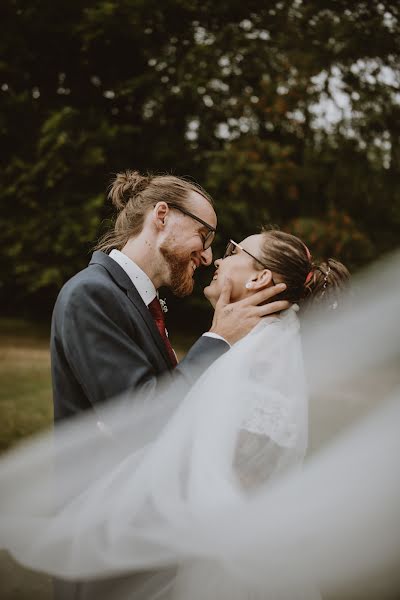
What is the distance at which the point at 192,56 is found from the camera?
30.6ft

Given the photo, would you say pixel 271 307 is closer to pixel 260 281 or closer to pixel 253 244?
pixel 260 281

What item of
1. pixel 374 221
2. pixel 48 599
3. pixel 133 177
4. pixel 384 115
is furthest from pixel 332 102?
pixel 48 599

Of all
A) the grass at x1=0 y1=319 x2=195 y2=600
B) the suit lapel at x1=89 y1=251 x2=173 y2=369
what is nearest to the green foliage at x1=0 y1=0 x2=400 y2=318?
the grass at x1=0 y1=319 x2=195 y2=600

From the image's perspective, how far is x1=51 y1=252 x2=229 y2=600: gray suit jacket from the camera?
192cm

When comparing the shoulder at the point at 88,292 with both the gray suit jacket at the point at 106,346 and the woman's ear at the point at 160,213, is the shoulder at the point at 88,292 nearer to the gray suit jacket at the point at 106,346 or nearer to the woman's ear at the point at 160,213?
the gray suit jacket at the point at 106,346

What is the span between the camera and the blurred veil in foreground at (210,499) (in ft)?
5.94

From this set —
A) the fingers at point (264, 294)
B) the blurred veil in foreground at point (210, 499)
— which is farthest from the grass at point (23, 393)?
the fingers at point (264, 294)

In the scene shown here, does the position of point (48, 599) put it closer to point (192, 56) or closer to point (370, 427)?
point (370, 427)

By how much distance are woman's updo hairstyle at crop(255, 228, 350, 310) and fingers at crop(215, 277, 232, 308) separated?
0.19 m

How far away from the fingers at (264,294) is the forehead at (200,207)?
16.7 inches

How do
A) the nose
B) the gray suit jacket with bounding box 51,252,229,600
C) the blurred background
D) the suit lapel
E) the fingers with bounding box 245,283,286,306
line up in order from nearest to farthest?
the gray suit jacket with bounding box 51,252,229,600 → the suit lapel → the fingers with bounding box 245,283,286,306 → the nose → the blurred background

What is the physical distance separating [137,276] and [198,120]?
9.26m

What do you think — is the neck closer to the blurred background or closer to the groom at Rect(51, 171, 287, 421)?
the groom at Rect(51, 171, 287, 421)

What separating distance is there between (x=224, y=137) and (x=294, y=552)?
389 inches
